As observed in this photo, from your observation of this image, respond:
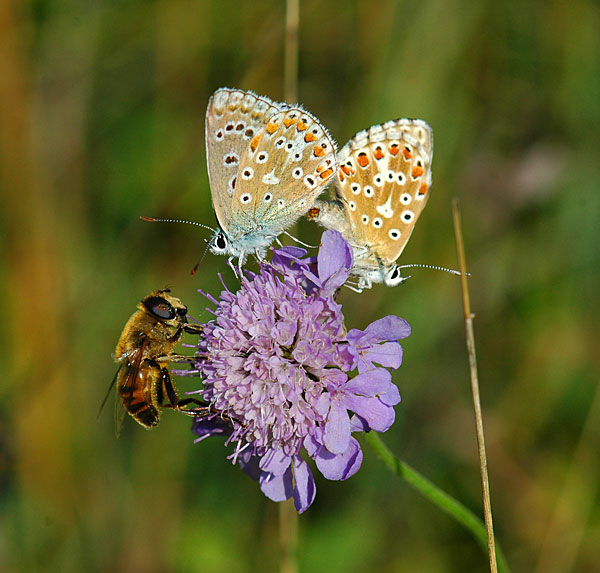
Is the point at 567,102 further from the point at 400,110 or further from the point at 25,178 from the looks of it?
the point at 25,178

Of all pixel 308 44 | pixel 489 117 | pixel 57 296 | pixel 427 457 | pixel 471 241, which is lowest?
pixel 427 457

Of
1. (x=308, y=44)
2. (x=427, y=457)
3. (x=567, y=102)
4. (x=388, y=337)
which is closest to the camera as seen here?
(x=388, y=337)

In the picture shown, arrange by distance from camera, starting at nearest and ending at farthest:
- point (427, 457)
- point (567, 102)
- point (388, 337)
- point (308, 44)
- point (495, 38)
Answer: point (388, 337) → point (427, 457) → point (567, 102) → point (495, 38) → point (308, 44)

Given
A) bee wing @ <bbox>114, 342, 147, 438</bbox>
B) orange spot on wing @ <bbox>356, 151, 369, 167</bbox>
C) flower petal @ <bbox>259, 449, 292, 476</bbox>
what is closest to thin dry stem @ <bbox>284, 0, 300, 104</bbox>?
orange spot on wing @ <bbox>356, 151, 369, 167</bbox>

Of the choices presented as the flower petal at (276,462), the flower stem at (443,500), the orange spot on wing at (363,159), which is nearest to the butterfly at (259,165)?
the orange spot on wing at (363,159)

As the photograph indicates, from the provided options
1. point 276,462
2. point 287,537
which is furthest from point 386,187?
point 287,537

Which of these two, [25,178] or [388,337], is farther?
[25,178]

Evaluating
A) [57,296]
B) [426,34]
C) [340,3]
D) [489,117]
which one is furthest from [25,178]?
[489,117]

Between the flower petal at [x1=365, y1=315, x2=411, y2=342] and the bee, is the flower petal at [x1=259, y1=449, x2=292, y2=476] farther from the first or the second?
the flower petal at [x1=365, y1=315, x2=411, y2=342]

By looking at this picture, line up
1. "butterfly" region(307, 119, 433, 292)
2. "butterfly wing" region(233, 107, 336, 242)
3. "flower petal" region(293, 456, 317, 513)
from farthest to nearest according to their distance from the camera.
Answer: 1. "butterfly wing" region(233, 107, 336, 242)
2. "butterfly" region(307, 119, 433, 292)
3. "flower petal" region(293, 456, 317, 513)
